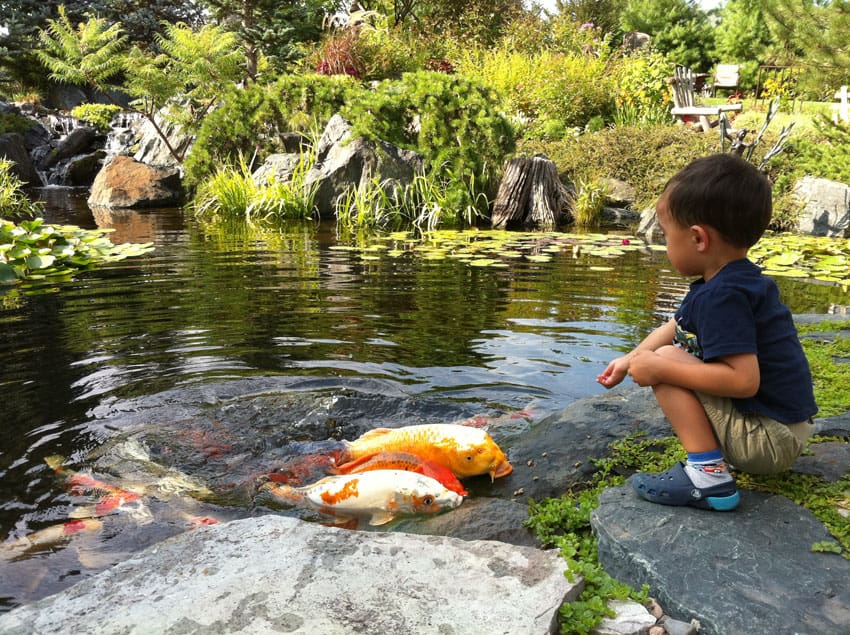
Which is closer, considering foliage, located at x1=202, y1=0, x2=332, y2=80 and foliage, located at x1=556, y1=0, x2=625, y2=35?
foliage, located at x1=202, y1=0, x2=332, y2=80

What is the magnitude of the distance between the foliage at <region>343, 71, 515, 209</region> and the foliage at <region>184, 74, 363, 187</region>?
155 cm

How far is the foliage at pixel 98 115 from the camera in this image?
2156 centimetres

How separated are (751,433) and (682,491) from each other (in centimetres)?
29

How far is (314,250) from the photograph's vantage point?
911cm

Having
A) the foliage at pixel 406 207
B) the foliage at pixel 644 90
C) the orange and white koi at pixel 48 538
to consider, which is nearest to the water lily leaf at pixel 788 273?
the foliage at pixel 406 207

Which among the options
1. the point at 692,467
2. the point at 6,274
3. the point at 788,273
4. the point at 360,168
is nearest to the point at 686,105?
the point at 360,168

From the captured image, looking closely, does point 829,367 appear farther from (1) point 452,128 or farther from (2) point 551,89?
(2) point 551,89

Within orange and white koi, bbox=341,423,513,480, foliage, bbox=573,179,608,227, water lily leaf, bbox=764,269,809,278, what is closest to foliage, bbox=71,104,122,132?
foliage, bbox=573,179,608,227

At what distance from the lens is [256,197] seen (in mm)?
12453

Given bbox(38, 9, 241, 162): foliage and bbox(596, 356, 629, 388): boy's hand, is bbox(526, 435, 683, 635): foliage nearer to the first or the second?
bbox(596, 356, 629, 388): boy's hand

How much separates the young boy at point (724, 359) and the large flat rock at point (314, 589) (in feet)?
2.04

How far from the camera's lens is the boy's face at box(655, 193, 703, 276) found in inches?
89.4

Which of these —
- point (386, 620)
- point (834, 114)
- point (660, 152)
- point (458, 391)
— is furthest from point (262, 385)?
point (834, 114)

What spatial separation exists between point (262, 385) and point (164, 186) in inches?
502
